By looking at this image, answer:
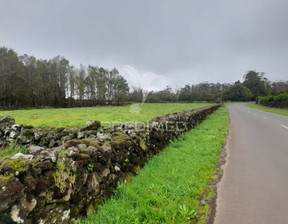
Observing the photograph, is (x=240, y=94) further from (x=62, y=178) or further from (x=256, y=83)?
(x=62, y=178)

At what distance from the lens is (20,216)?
190cm

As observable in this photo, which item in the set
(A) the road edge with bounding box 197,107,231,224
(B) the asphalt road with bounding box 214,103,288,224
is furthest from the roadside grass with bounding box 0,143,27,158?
(B) the asphalt road with bounding box 214,103,288,224

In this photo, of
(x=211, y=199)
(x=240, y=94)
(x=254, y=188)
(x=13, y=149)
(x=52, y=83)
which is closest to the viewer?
(x=211, y=199)

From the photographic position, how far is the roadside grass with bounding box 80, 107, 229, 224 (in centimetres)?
275

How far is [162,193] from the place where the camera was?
3.50 m

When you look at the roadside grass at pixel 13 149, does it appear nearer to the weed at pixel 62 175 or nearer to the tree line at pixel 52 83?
the weed at pixel 62 175

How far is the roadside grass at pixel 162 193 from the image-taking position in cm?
275

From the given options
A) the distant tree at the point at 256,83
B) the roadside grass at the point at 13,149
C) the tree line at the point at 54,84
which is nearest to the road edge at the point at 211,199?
the roadside grass at the point at 13,149

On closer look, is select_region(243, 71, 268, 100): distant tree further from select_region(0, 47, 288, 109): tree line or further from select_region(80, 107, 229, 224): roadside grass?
select_region(80, 107, 229, 224): roadside grass

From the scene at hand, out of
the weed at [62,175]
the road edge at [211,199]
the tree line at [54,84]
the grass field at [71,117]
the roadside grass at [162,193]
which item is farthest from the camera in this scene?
the tree line at [54,84]

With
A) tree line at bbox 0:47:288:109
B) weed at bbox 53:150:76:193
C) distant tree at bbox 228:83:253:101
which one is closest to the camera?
weed at bbox 53:150:76:193

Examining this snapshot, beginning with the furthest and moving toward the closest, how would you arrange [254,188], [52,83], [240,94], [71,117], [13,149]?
[240,94] < [52,83] < [71,117] < [13,149] < [254,188]

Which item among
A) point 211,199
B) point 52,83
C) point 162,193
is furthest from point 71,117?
point 52,83

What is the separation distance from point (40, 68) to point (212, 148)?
5400 centimetres
